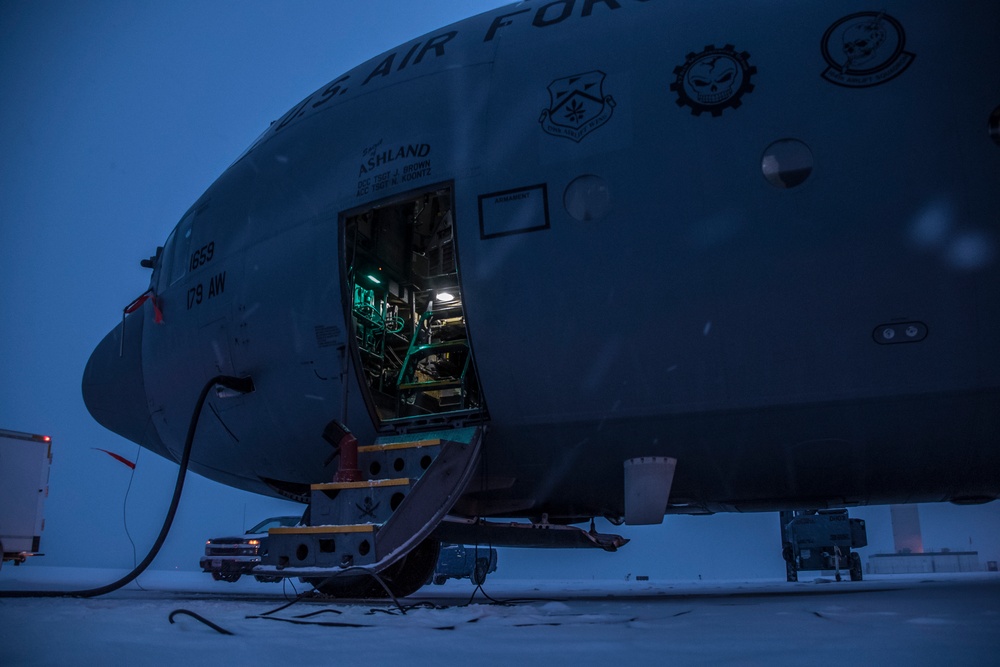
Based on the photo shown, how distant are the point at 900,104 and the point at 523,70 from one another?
280cm

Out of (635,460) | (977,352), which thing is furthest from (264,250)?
(977,352)

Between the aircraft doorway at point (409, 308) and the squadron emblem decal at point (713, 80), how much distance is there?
2.78m

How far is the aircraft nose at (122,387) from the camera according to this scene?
8422mm

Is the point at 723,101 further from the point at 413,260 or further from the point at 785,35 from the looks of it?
the point at 413,260

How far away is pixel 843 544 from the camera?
17219mm

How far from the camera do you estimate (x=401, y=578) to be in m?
7.41

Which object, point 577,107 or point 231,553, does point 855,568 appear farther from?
point 577,107

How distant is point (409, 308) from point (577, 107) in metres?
3.72

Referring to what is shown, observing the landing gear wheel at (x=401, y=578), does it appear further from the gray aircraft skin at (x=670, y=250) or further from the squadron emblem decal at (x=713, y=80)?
the squadron emblem decal at (x=713, y=80)

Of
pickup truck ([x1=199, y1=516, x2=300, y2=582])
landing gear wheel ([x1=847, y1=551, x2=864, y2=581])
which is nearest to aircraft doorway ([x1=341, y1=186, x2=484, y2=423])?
pickup truck ([x1=199, y1=516, x2=300, y2=582])

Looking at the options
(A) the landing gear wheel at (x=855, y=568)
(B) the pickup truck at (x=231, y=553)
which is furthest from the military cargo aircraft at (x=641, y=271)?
(A) the landing gear wheel at (x=855, y=568)

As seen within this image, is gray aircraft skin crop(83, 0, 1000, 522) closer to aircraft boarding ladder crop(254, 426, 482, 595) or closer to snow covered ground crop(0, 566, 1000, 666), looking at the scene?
aircraft boarding ladder crop(254, 426, 482, 595)

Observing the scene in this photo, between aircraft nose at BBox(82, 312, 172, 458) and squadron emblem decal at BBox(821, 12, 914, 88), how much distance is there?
7868 mm

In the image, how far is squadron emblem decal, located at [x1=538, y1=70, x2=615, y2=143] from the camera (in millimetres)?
5359
